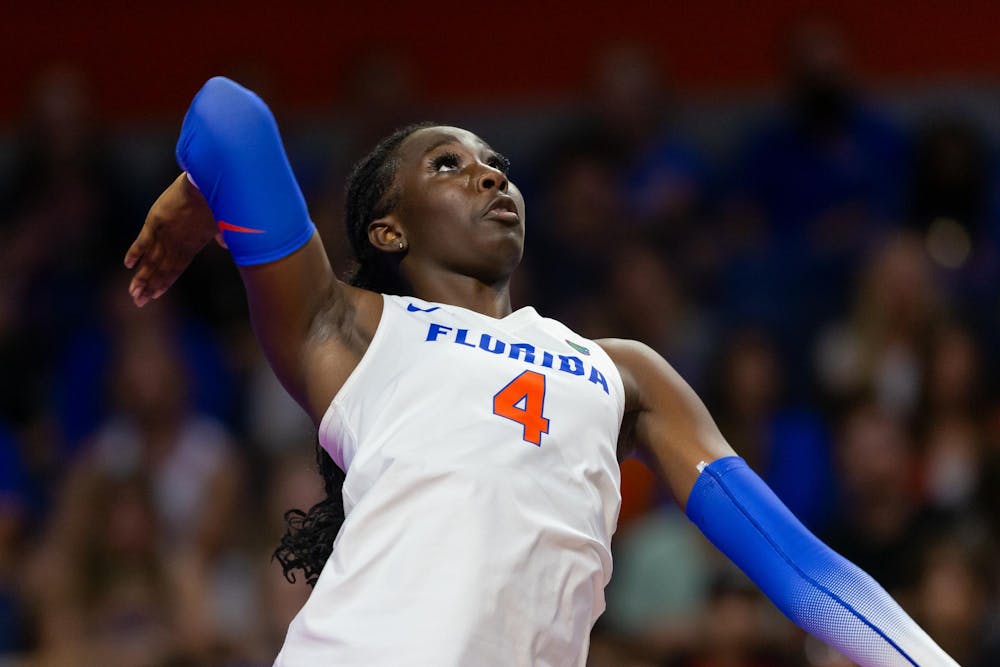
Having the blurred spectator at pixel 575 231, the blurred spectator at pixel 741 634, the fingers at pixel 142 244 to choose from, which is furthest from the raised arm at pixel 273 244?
the blurred spectator at pixel 575 231

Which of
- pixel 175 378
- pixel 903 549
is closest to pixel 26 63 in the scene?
pixel 175 378

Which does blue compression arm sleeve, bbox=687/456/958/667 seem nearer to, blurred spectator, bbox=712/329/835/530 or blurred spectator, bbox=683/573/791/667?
blurred spectator, bbox=683/573/791/667

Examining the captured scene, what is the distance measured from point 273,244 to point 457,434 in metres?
0.50

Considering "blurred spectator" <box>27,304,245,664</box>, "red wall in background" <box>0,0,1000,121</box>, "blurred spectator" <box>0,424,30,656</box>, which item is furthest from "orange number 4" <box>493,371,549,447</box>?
"red wall in background" <box>0,0,1000,121</box>

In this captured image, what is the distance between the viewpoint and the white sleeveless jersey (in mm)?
2688

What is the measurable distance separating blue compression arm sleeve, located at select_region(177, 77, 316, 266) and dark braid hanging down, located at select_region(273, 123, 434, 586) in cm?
44

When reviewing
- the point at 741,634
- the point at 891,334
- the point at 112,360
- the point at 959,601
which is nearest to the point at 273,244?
the point at 741,634

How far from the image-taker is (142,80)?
8.44m

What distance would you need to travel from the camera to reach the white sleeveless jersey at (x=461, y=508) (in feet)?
8.82

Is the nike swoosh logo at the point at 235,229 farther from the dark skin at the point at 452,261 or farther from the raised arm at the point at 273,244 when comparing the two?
the dark skin at the point at 452,261

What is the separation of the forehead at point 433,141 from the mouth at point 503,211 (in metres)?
0.18

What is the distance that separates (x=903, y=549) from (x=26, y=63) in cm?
566

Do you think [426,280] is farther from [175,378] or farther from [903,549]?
[175,378]

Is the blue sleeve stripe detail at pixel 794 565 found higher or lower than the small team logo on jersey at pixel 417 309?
lower
